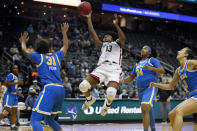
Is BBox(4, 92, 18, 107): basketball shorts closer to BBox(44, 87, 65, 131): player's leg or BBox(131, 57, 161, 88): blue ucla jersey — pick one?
BBox(131, 57, 161, 88): blue ucla jersey

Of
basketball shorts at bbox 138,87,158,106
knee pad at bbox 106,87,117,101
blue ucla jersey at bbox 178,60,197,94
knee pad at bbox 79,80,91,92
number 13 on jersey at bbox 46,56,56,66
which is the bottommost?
basketball shorts at bbox 138,87,158,106

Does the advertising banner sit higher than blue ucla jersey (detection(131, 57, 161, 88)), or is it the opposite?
blue ucla jersey (detection(131, 57, 161, 88))

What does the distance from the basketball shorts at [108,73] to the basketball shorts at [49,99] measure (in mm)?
1531

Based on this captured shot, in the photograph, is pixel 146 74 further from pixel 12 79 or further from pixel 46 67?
pixel 12 79

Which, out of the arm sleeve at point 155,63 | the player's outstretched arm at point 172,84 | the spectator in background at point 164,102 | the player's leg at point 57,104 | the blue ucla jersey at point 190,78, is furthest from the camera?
the spectator in background at point 164,102

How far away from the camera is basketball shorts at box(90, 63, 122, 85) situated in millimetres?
6219

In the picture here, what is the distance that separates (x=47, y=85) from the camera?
15.9 feet

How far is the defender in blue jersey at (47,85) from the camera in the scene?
4.73m

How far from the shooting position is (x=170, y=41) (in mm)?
26672

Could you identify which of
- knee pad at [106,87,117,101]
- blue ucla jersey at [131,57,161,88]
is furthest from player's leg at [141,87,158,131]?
knee pad at [106,87,117,101]

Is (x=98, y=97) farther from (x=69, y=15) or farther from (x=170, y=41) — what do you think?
(x=170, y=41)

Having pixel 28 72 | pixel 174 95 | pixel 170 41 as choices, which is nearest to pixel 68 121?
pixel 28 72

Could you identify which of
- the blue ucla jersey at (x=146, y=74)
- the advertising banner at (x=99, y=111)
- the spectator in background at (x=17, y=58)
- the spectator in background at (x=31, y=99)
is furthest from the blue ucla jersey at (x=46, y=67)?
the spectator in background at (x=17, y=58)

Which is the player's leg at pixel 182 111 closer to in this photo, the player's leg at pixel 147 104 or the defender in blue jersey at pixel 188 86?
the defender in blue jersey at pixel 188 86
